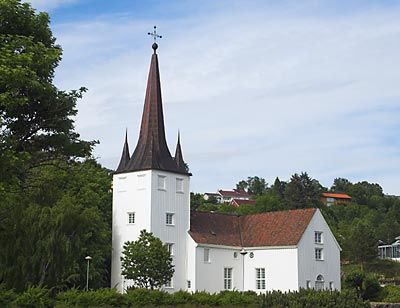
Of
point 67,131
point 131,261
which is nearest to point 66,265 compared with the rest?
point 131,261

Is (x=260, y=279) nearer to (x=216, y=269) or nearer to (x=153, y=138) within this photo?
(x=216, y=269)

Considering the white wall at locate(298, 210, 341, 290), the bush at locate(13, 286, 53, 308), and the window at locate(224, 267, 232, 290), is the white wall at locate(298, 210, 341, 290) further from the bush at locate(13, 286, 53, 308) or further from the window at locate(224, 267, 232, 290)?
the bush at locate(13, 286, 53, 308)

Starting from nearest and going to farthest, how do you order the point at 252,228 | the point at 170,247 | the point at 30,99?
the point at 30,99 < the point at 170,247 < the point at 252,228

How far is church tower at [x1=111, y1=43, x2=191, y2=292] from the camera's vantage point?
51500 mm

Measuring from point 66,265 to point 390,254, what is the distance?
7447 cm

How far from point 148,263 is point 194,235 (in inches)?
286

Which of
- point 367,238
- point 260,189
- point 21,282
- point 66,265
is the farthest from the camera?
point 260,189

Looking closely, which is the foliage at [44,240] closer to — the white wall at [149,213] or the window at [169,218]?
the white wall at [149,213]

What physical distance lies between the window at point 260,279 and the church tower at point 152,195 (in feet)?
19.1

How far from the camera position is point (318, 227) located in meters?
54.9

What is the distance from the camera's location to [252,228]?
57000 millimetres

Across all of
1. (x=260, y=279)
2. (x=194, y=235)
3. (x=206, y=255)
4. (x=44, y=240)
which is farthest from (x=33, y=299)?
(x=260, y=279)

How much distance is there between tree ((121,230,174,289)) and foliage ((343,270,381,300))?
14469 millimetres

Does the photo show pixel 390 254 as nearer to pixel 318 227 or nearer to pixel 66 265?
pixel 318 227
